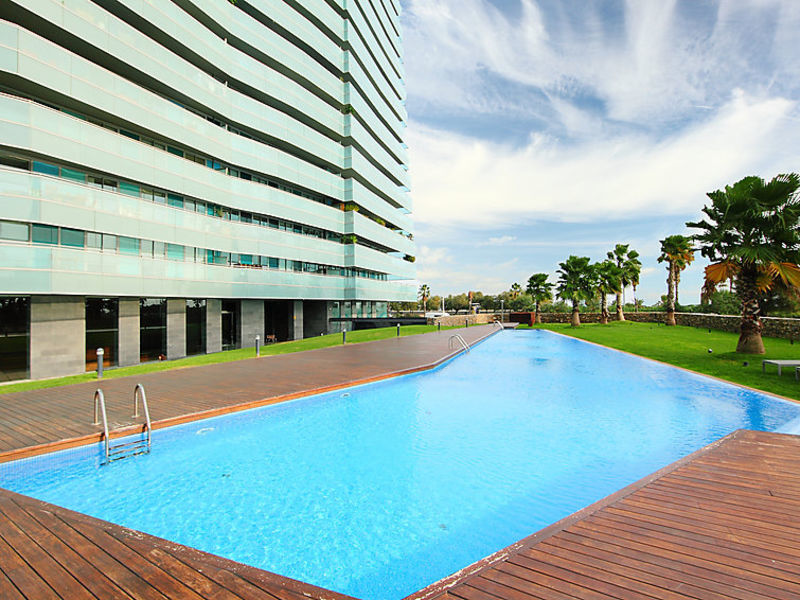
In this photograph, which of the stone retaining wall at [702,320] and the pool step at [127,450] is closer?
the pool step at [127,450]

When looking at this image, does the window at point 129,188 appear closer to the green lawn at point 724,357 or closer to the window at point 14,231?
the window at point 14,231

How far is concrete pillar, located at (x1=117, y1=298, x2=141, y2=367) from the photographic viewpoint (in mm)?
20781

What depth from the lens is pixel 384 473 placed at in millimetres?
6875

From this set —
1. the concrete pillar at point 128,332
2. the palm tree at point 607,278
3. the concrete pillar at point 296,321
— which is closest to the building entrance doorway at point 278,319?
the concrete pillar at point 296,321

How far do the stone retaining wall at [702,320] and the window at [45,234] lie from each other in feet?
132

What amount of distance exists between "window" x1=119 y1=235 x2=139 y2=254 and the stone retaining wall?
38.8 metres

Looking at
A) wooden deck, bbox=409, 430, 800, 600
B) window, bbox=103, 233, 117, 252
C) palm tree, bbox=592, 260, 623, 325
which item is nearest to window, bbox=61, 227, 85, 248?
window, bbox=103, 233, 117, 252

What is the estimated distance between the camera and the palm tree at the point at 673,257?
39.8m

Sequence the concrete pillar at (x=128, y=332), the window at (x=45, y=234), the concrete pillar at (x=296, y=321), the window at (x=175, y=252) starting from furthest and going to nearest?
the concrete pillar at (x=296, y=321) → the window at (x=175, y=252) → the concrete pillar at (x=128, y=332) → the window at (x=45, y=234)

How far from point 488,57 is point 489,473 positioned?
25.6 m

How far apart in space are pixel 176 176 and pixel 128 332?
9799 millimetres

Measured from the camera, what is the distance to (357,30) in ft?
135

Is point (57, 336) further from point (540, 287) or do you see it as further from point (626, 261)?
point (626, 261)

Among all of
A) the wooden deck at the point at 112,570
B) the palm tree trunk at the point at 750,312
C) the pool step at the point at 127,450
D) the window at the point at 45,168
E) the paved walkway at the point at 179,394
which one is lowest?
the pool step at the point at 127,450
